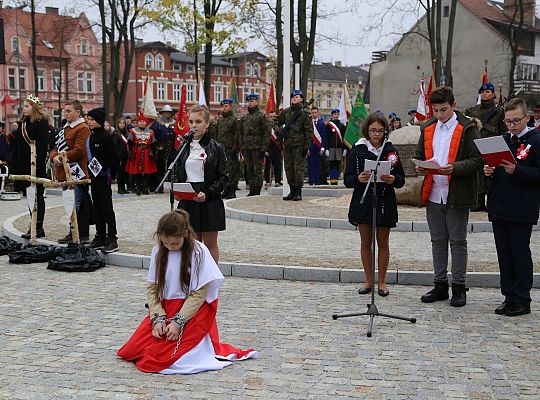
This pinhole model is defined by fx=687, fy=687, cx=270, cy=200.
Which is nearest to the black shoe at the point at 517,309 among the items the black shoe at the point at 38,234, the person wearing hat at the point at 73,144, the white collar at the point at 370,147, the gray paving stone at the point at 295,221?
the white collar at the point at 370,147

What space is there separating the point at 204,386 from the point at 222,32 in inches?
1098

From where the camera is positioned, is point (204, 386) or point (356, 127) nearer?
point (204, 386)

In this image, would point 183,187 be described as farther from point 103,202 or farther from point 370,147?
point 103,202

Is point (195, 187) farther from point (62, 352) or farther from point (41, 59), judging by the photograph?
point (41, 59)

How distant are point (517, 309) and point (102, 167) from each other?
585 cm

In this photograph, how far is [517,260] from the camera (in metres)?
6.79

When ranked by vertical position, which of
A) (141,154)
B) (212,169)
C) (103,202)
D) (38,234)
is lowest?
(38,234)

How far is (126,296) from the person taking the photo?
24.6 ft

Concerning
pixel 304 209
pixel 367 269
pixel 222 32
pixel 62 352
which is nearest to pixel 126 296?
pixel 62 352

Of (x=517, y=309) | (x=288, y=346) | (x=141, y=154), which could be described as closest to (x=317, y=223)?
(x=517, y=309)

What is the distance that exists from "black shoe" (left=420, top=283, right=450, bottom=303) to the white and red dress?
2.53 m

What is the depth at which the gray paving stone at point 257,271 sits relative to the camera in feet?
27.6

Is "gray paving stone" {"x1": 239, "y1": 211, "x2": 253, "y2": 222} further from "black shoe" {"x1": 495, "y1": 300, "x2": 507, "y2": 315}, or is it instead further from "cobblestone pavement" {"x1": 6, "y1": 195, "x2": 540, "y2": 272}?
"black shoe" {"x1": 495, "y1": 300, "x2": 507, "y2": 315}

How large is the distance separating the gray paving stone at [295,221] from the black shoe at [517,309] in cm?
593
